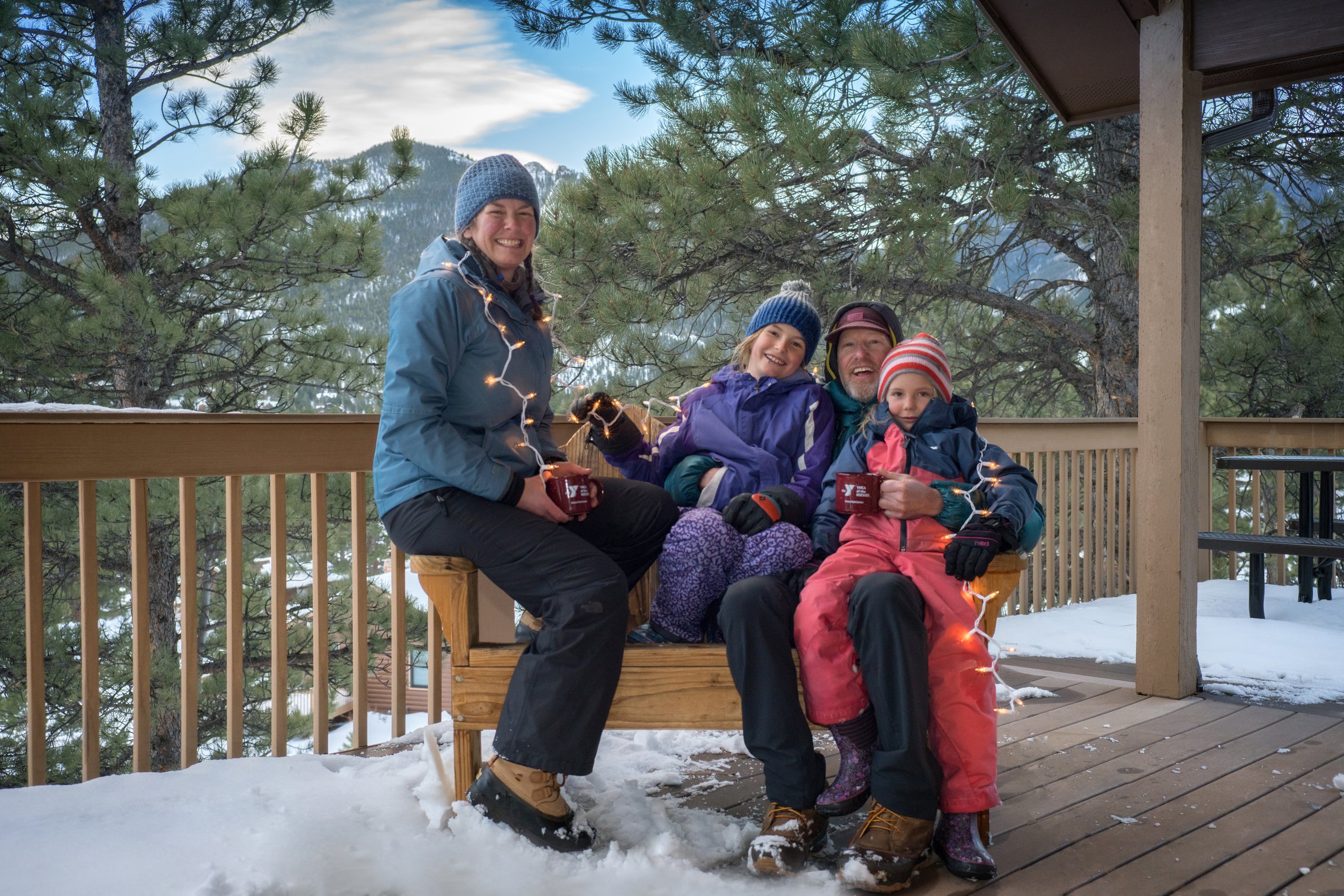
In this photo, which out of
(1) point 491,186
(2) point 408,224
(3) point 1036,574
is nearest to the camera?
(1) point 491,186

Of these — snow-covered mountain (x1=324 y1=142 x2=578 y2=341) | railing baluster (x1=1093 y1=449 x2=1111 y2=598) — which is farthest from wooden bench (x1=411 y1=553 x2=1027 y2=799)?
snow-covered mountain (x1=324 y1=142 x2=578 y2=341)

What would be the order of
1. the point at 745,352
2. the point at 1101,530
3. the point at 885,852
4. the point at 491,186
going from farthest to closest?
the point at 1101,530, the point at 745,352, the point at 491,186, the point at 885,852

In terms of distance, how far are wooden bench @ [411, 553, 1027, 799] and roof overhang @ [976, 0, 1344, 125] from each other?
6.63 ft

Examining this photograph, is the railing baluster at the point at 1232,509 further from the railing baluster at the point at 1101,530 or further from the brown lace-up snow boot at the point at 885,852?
the brown lace-up snow boot at the point at 885,852

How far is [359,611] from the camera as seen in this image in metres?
2.46

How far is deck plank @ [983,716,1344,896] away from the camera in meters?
1.64

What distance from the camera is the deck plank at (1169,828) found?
5.40 ft

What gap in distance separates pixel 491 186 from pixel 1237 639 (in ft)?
11.2

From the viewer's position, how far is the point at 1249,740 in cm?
243

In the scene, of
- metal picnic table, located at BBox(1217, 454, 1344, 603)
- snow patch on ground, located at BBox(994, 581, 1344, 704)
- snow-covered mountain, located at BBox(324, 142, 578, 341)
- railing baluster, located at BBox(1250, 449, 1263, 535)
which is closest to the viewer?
snow patch on ground, located at BBox(994, 581, 1344, 704)

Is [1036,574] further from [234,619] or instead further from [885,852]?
[234,619]

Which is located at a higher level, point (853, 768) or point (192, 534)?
point (192, 534)

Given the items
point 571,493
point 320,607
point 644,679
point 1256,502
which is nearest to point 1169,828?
point 644,679

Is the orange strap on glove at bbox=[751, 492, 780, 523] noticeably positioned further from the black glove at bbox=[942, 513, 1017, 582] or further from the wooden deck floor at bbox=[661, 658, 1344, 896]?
the wooden deck floor at bbox=[661, 658, 1344, 896]
